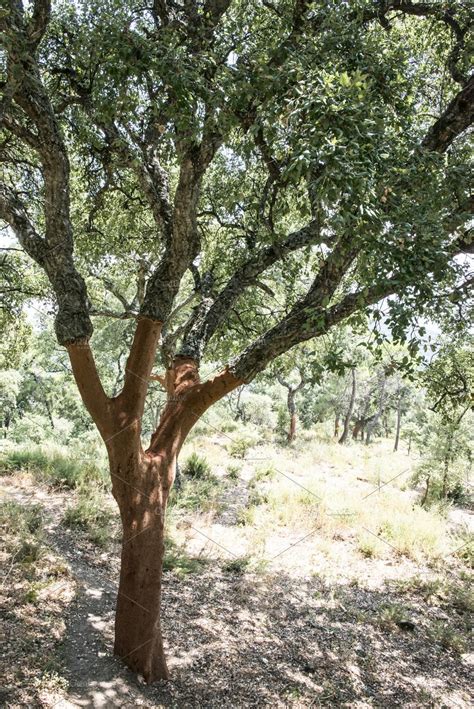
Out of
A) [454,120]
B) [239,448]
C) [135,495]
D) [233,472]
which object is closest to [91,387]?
[135,495]

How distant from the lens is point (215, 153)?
4.13m

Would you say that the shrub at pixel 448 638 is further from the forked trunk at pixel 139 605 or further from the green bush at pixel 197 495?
the green bush at pixel 197 495

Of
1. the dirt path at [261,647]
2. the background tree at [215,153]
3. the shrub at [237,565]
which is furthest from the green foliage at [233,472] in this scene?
the background tree at [215,153]

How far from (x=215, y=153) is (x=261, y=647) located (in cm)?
519

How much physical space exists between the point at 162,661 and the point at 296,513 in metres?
5.43

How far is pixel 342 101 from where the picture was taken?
2.36 m

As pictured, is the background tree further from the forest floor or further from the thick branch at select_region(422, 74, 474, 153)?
the forest floor

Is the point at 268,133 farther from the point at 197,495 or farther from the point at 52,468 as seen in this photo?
the point at 52,468

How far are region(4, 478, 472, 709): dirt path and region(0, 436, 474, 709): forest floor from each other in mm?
17

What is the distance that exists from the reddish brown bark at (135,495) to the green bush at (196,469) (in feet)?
25.6

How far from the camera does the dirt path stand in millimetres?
4199

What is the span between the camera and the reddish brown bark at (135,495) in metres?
4.16

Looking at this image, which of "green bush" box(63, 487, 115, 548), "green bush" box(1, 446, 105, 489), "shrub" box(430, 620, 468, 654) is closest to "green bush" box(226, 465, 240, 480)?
"green bush" box(1, 446, 105, 489)

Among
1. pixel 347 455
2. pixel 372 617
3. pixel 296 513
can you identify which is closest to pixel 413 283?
pixel 372 617
